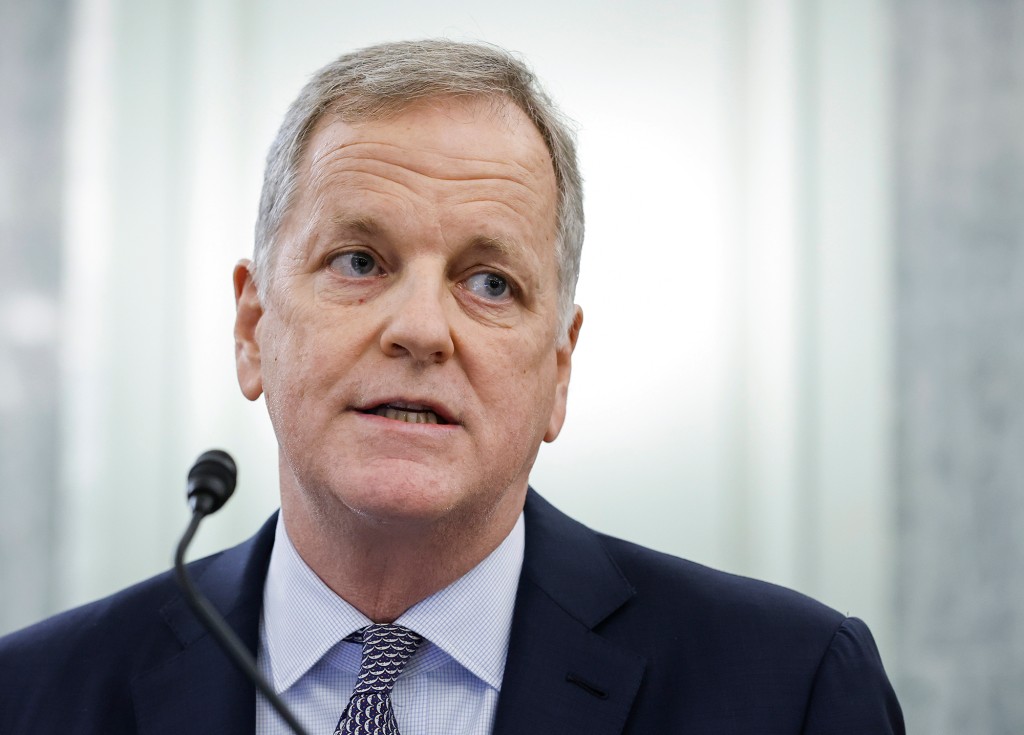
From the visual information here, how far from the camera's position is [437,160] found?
1462mm

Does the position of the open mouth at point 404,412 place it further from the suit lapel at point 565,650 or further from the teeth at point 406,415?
the suit lapel at point 565,650

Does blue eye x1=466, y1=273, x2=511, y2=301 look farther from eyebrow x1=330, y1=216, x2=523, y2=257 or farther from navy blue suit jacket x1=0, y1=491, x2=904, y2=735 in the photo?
navy blue suit jacket x1=0, y1=491, x2=904, y2=735

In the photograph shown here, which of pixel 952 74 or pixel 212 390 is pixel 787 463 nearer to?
pixel 952 74

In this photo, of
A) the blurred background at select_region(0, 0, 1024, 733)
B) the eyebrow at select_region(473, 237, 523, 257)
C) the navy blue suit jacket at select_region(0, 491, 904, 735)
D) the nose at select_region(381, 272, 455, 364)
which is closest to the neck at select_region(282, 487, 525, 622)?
the navy blue suit jacket at select_region(0, 491, 904, 735)

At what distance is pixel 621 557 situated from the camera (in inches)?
64.6

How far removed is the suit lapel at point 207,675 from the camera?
4.72ft

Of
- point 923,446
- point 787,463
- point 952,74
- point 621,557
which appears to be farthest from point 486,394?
point 952,74

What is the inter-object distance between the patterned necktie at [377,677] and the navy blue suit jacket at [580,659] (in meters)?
0.13

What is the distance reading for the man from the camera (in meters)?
1.38

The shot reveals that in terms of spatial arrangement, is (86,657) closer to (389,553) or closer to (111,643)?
(111,643)

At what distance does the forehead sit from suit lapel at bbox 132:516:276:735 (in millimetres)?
555

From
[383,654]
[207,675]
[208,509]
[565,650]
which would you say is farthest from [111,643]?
[565,650]

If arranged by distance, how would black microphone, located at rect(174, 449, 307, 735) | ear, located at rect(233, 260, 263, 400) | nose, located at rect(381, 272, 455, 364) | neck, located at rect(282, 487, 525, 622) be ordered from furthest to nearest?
ear, located at rect(233, 260, 263, 400) < neck, located at rect(282, 487, 525, 622) < nose, located at rect(381, 272, 455, 364) < black microphone, located at rect(174, 449, 307, 735)

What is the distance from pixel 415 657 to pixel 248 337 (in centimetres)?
52
